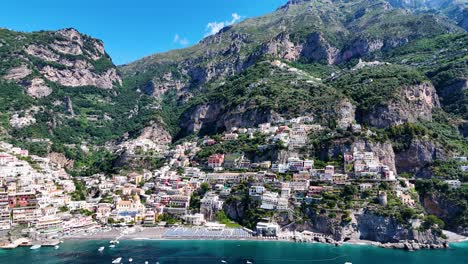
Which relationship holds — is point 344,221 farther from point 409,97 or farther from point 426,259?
point 409,97

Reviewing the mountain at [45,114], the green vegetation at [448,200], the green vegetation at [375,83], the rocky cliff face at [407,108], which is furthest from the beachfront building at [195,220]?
the mountain at [45,114]

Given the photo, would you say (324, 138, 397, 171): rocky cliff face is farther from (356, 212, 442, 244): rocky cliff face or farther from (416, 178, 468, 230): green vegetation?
(356, 212, 442, 244): rocky cliff face

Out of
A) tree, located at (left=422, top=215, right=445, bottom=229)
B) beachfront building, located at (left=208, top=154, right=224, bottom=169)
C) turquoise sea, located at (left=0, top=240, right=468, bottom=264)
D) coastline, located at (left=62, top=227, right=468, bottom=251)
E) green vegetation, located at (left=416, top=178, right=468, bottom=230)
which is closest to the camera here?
turquoise sea, located at (left=0, top=240, right=468, bottom=264)

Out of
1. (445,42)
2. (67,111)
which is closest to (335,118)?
(445,42)

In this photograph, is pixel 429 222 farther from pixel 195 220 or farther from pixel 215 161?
pixel 215 161

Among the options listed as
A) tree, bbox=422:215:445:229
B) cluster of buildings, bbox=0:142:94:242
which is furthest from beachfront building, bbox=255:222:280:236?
cluster of buildings, bbox=0:142:94:242
